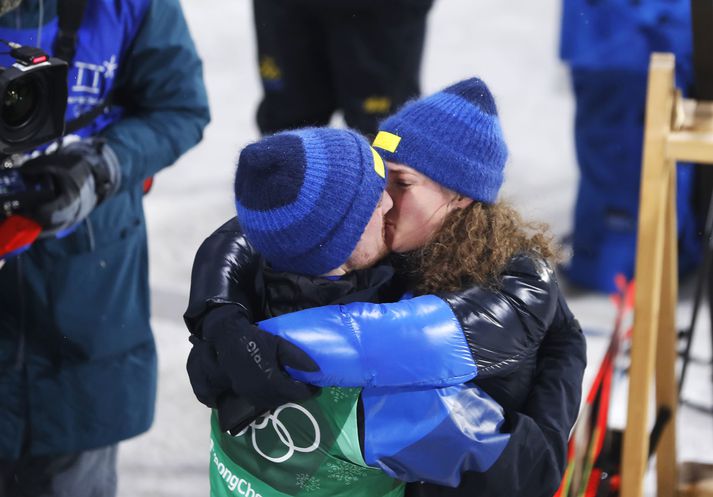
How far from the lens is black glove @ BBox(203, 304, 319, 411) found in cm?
105

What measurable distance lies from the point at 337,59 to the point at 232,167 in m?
1.42

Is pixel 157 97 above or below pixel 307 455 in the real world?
above

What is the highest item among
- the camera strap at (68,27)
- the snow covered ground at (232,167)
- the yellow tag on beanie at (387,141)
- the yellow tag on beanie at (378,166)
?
the camera strap at (68,27)

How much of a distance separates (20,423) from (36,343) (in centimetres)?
→ 13

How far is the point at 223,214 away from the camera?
12.5 ft

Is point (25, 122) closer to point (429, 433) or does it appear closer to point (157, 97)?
point (157, 97)

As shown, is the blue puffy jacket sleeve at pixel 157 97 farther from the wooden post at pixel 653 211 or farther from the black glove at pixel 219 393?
the wooden post at pixel 653 211

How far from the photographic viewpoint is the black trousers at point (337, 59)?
2895mm

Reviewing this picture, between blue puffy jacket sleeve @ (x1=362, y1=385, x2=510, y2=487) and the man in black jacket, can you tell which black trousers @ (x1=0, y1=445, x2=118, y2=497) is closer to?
the man in black jacket

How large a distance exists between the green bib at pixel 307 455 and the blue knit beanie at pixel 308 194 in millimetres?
158

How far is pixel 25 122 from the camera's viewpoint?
1.50m

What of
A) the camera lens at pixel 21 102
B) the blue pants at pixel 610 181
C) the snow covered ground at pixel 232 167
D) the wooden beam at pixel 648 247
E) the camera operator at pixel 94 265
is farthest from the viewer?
the blue pants at pixel 610 181

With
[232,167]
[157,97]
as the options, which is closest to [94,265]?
[157,97]

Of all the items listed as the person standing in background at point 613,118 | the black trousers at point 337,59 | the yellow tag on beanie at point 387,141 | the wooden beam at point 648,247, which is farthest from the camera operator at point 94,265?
the person standing in background at point 613,118
